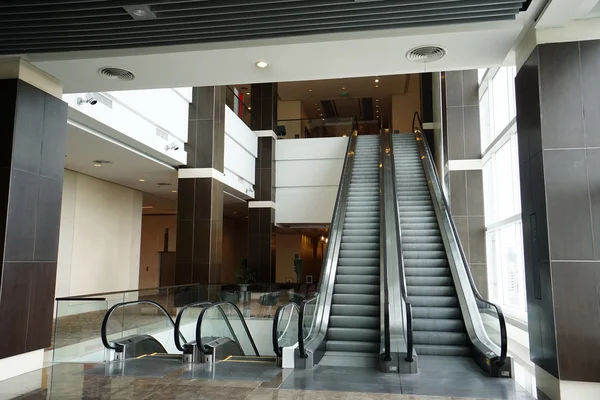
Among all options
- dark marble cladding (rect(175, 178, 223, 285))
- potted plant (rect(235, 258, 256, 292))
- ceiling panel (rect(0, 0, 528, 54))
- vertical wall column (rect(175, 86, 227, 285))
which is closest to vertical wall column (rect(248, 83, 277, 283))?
potted plant (rect(235, 258, 256, 292))

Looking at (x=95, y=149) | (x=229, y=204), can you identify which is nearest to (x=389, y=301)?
(x=95, y=149)

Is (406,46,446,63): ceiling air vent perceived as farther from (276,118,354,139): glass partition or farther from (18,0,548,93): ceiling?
(276,118,354,139): glass partition

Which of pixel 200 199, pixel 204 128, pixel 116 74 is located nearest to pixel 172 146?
pixel 204 128

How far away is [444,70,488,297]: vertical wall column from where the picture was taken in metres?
12.6

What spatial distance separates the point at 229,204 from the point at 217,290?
8.26 meters

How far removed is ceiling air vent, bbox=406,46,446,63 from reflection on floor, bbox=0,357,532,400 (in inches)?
148

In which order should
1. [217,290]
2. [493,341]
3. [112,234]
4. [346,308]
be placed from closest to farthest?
1. [493,341]
2. [346,308]
3. [217,290]
4. [112,234]

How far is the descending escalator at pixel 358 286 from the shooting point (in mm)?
7086

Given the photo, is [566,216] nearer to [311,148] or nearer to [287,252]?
[311,148]

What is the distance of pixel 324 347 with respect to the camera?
705 centimetres

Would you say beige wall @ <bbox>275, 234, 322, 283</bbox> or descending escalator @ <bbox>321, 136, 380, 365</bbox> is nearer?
descending escalator @ <bbox>321, 136, 380, 365</bbox>

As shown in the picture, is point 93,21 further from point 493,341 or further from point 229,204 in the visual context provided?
point 229,204

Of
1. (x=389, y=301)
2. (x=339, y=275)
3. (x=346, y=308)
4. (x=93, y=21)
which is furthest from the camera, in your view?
(x=339, y=275)

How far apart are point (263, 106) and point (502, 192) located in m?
10.0
